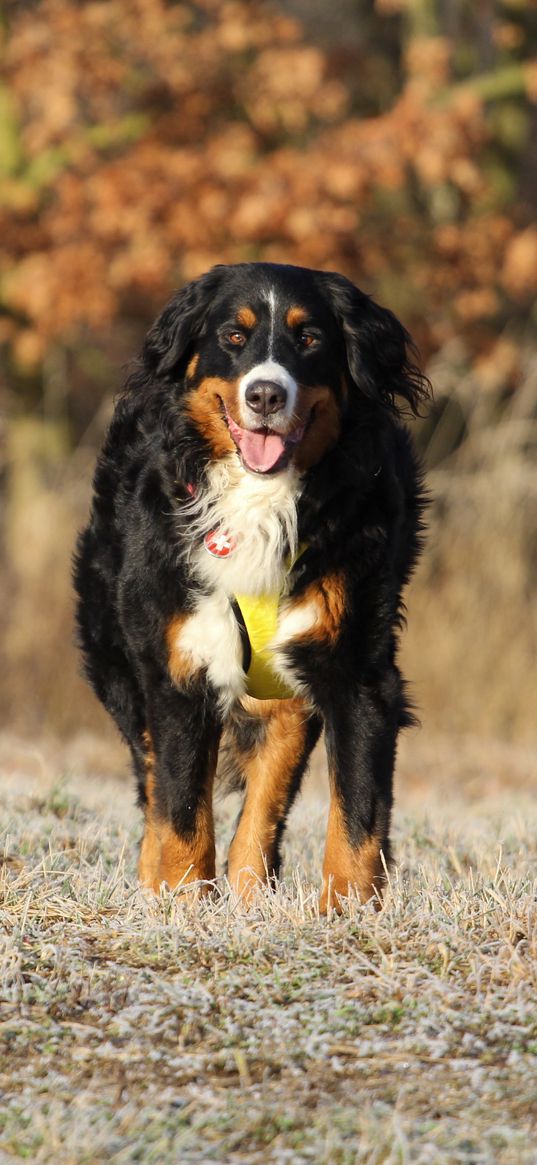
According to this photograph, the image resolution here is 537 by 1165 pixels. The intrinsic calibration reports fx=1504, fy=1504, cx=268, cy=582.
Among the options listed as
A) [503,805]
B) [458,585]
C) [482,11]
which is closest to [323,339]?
[503,805]

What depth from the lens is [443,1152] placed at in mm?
2684

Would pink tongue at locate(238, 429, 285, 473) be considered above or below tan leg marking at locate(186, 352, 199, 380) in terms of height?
below

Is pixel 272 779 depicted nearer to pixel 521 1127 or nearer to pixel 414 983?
pixel 414 983

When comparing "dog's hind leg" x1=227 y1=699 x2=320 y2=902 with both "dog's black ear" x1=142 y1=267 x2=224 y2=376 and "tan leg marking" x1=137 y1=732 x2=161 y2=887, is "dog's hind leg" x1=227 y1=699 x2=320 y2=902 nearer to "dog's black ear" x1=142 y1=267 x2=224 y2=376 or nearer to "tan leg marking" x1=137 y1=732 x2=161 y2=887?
"tan leg marking" x1=137 y1=732 x2=161 y2=887

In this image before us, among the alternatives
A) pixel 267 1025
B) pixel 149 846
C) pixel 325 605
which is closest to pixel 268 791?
pixel 149 846

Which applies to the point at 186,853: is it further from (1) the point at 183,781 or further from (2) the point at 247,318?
(2) the point at 247,318

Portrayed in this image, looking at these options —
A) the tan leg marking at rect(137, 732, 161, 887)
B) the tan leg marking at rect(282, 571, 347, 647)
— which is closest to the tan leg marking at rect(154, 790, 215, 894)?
the tan leg marking at rect(137, 732, 161, 887)

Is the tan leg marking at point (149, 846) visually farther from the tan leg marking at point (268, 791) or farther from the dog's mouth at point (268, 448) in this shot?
the dog's mouth at point (268, 448)

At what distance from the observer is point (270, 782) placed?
15.4 feet

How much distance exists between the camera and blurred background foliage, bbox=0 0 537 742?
1088 cm

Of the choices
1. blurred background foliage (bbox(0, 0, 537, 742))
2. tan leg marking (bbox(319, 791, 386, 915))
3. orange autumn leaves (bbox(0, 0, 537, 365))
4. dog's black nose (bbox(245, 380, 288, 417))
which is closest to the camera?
dog's black nose (bbox(245, 380, 288, 417))

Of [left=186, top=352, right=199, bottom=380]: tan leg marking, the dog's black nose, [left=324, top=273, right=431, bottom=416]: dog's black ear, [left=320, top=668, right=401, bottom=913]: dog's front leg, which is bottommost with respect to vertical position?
[left=320, top=668, right=401, bottom=913]: dog's front leg

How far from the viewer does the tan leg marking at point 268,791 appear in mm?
4664

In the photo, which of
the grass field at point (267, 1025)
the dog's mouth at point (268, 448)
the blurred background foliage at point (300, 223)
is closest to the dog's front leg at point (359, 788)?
the grass field at point (267, 1025)
